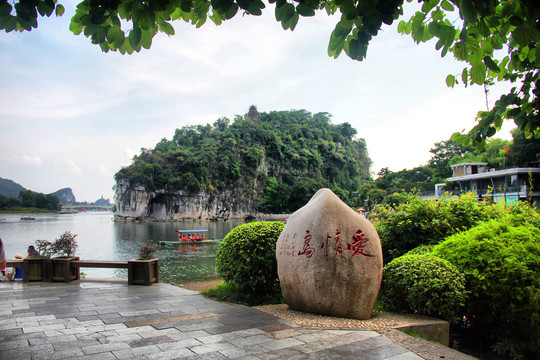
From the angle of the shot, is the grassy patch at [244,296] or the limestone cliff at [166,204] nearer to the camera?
the grassy patch at [244,296]

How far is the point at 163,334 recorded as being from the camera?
12.9 feet

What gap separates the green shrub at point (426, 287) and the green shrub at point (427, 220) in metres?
2.03

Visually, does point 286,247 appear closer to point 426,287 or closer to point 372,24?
point 426,287

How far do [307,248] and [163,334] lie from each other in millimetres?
1925

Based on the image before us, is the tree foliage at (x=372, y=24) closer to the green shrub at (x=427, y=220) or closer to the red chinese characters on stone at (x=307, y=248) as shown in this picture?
the red chinese characters on stone at (x=307, y=248)

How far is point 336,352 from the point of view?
3326 mm

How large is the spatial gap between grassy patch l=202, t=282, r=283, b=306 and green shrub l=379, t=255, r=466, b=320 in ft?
6.10

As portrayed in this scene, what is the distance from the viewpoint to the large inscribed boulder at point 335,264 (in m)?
4.52

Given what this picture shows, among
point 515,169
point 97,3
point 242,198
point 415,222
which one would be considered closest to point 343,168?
point 242,198

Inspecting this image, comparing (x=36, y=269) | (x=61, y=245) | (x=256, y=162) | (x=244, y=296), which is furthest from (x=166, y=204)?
(x=244, y=296)

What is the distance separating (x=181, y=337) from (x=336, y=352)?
1.57 meters

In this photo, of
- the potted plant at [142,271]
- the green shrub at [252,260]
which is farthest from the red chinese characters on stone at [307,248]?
the potted plant at [142,271]

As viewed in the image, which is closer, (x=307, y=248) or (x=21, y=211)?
(x=307, y=248)

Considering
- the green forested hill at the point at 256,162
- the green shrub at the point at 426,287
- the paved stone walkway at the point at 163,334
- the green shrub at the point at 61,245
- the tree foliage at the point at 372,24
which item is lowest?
the paved stone walkway at the point at 163,334
